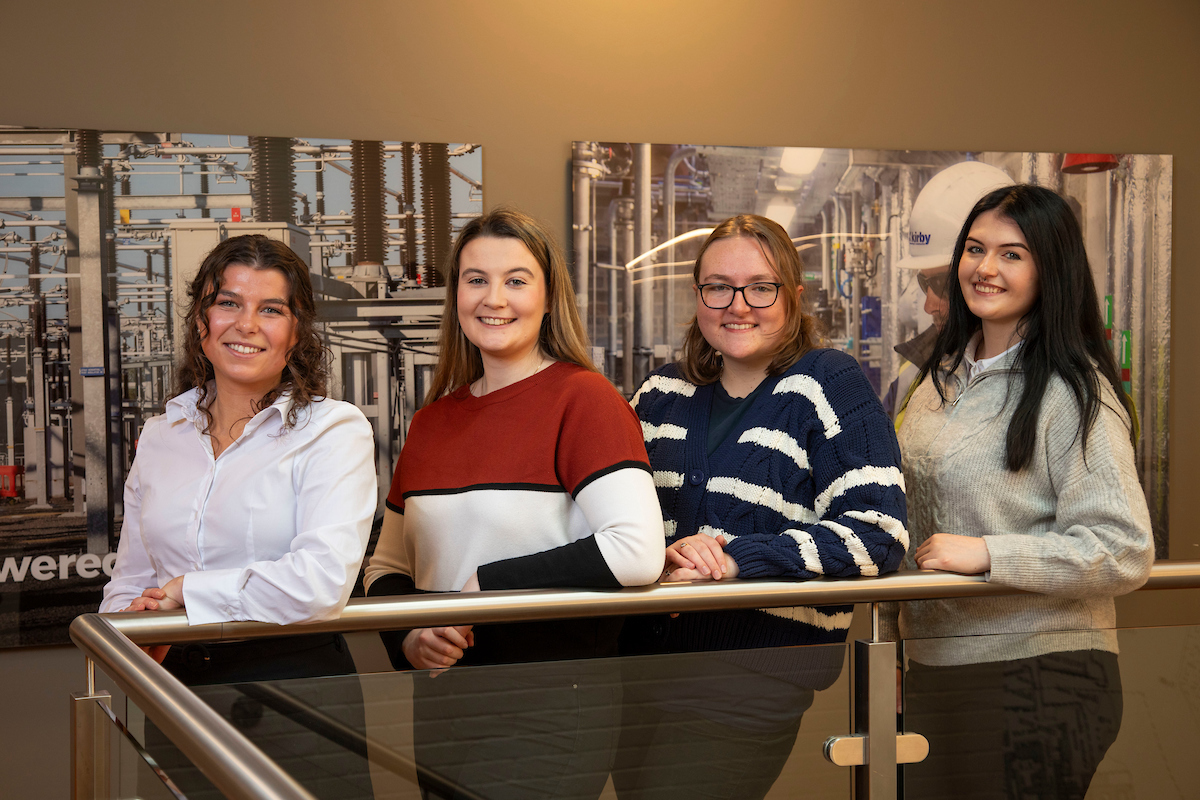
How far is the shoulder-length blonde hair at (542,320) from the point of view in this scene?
5.76ft

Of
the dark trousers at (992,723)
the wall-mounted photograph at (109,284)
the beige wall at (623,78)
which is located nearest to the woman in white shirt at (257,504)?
the dark trousers at (992,723)

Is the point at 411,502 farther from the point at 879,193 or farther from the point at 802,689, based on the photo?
the point at 879,193

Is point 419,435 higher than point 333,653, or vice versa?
point 419,435

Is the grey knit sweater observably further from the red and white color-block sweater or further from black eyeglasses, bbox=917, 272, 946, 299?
black eyeglasses, bbox=917, 272, 946, 299

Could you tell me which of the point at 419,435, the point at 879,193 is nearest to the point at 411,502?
the point at 419,435

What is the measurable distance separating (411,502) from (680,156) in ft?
5.96

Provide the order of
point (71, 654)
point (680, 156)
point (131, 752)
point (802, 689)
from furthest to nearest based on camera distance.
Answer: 1. point (680, 156)
2. point (71, 654)
3. point (802, 689)
4. point (131, 752)

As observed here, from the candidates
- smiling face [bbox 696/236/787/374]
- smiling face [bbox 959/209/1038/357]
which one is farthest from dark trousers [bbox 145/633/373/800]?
smiling face [bbox 959/209/1038/357]

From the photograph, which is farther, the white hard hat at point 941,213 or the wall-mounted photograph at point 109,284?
the white hard hat at point 941,213

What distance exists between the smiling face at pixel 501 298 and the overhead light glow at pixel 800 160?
1676 millimetres

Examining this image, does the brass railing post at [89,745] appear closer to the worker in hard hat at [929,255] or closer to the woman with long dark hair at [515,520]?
the woman with long dark hair at [515,520]

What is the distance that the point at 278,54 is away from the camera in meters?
2.87

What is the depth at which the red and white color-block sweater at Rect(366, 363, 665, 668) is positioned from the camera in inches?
59.7

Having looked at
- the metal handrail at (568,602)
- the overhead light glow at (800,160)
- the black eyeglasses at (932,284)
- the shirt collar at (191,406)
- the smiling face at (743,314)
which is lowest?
the metal handrail at (568,602)
